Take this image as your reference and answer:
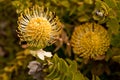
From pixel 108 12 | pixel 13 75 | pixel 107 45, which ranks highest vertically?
pixel 108 12

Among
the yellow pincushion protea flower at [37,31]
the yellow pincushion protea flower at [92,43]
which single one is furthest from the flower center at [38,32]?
the yellow pincushion protea flower at [92,43]

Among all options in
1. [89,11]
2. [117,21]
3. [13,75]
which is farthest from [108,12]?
[13,75]

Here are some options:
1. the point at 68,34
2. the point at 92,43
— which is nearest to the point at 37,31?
the point at 92,43

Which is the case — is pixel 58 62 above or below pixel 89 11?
below

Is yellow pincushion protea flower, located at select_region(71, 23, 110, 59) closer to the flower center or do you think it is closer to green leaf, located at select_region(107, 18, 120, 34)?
green leaf, located at select_region(107, 18, 120, 34)

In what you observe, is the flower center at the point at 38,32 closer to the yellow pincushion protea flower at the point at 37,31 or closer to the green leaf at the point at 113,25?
the yellow pincushion protea flower at the point at 37,31

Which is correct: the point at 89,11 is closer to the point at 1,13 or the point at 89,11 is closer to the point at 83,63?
the point at 83,63
